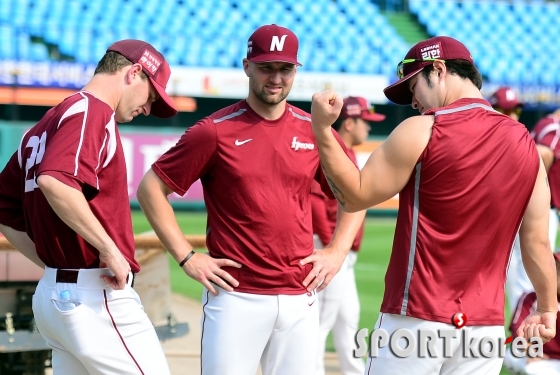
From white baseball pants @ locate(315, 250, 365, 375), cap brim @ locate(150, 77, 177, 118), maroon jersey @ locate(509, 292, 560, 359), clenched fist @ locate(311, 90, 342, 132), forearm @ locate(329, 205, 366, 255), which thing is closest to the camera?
clenched fist @ locate(311, 90, 342, 132)

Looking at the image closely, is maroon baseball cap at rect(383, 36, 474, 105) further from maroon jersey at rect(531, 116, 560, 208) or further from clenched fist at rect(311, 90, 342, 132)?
maroon jersey at rect(531, 116, 560, 208)

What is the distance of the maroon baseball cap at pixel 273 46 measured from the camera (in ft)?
13.6

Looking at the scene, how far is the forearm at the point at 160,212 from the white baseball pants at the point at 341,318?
7.65 feet

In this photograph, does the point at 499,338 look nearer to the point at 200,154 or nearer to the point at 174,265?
the point at 200,154

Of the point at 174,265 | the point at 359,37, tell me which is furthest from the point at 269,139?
the point at 359,37

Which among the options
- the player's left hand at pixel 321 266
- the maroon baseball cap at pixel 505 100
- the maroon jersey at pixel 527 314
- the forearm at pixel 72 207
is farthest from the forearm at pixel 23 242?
the maroon baseball cap at pixel 505 100

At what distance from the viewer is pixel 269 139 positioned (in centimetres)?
420

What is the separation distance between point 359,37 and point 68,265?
22970mm

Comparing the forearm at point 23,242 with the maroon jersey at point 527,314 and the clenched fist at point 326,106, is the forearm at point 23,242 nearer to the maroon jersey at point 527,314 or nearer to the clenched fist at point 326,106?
the clenched fist at point 326,106

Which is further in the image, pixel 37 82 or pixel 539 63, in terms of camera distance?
pixel 539 63

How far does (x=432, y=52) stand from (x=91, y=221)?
1.58 metres

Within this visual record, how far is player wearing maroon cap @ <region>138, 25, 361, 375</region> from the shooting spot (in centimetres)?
411

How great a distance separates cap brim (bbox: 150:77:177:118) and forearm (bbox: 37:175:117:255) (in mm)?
715

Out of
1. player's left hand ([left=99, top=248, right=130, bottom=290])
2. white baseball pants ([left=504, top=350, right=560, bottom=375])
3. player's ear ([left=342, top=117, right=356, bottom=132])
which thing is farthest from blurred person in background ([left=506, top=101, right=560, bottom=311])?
player's left hand ([left=99, top=248, right=130, bottom=290])
